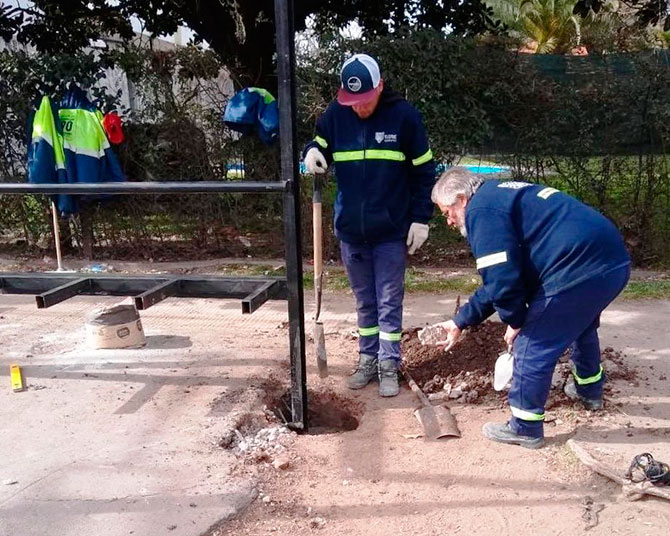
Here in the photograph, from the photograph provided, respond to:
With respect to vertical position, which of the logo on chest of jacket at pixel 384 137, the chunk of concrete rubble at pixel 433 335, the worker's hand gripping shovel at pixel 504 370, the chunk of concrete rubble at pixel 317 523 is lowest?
the chunk of concrete rubble at pixel 317 523

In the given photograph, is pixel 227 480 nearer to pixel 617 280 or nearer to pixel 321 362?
pixel 321 362

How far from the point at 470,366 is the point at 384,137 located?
159 cm

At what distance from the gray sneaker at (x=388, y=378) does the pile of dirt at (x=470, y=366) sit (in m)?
0.20

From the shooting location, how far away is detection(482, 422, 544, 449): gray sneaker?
3549mm

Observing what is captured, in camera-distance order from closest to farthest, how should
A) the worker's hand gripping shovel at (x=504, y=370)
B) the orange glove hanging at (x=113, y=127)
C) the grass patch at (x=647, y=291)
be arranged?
1. the worker's hand gripping shovel at (x=504, y=370)
2. the grass patch at (x=647, y=291)
3. the orange glove hanging at (x=113, y=127)

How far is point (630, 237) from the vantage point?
7.57 meters

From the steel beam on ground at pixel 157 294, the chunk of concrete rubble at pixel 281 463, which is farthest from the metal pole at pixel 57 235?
the chunk of concrete rubble at pixel 281 463

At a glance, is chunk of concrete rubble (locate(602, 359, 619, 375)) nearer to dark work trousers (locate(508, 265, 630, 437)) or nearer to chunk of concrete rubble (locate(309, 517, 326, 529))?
dark work trousers (locate(508, 265, 630, 437))

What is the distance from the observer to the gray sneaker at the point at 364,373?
4.46 metres

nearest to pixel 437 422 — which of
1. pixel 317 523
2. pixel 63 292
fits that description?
pixel 317 523

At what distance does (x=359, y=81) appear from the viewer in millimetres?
3936

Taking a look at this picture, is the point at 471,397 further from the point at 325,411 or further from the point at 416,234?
the point at 416,234

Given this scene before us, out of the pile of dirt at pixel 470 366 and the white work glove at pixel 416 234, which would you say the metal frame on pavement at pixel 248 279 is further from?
the pile of dirt at pixel 470 366

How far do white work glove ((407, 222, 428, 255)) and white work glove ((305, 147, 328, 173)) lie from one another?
25.4 inches
